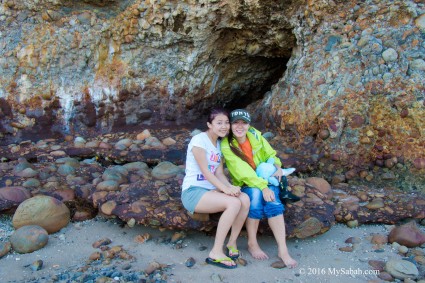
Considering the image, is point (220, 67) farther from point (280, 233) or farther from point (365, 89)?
point (280, 233)

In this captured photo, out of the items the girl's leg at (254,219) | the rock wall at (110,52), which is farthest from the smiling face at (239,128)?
the rock wall at (110,52)

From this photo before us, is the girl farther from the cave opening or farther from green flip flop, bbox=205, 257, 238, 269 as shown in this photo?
the cave opening

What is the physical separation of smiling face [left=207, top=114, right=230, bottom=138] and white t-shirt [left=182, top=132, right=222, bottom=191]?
0.10m

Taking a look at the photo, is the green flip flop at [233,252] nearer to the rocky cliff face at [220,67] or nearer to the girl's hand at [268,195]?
the girl's hand at [268,195]

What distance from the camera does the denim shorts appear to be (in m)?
3.12

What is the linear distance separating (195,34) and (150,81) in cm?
77

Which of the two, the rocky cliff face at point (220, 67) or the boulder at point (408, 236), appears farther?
the rocky cliff face at point (220, 67)

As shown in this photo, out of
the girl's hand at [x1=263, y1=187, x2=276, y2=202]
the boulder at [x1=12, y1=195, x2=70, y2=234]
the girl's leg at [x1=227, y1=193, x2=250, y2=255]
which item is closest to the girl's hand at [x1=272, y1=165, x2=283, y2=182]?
the girl's hand at [x1=263, y1=187, x2=276, y2=202]

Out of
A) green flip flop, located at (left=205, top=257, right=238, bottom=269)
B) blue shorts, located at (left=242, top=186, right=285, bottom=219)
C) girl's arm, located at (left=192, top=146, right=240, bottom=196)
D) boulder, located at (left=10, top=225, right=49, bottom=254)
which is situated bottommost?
boulder, located at (left=10, top=225, right=49, bottom=254)

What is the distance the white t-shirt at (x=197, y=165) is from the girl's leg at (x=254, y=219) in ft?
1.03

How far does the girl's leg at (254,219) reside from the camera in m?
3.11

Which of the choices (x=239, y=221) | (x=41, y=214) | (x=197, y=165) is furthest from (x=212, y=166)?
(x=41, y=214)

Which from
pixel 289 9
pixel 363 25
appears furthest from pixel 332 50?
pixel 289 9

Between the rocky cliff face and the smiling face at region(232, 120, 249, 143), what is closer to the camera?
the smiling face at region(232, 120, 249, 143)
